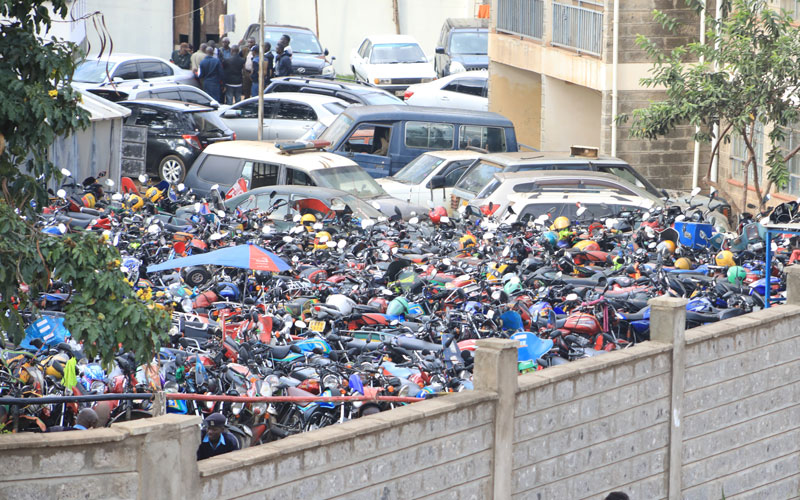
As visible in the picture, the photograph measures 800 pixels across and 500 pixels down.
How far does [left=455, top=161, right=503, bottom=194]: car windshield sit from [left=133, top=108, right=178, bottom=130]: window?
6324mm

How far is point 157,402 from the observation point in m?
6.54

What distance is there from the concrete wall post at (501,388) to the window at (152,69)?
2332 cm

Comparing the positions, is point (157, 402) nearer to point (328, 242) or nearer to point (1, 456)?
point (1, 456)

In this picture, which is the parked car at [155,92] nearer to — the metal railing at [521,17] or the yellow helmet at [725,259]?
the metal railing at [521,17]

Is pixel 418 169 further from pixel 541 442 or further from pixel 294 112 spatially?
pixel 541 442

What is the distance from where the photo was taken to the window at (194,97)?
1040 inches

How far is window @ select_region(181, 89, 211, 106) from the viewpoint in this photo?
2643 centimetres

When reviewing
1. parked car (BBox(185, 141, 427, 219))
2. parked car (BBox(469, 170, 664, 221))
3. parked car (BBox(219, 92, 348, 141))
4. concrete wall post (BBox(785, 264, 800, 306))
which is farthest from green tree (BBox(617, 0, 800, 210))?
parked car (BBox(219, 92, 348, 141))

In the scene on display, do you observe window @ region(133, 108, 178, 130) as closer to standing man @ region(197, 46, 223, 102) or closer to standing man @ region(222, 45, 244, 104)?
standing man @ region(197, 46, 223, 102)

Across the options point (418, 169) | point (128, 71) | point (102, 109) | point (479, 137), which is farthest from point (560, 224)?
point (128, 71)

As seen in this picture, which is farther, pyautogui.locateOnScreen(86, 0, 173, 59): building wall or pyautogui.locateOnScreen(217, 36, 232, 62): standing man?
pyautogui.locateOnScreen(86, 0, 173, 59): building wall

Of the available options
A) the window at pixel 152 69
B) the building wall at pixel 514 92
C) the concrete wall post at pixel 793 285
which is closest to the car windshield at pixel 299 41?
the window at pixel 152 69

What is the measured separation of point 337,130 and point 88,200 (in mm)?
6603

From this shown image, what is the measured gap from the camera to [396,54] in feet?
114
